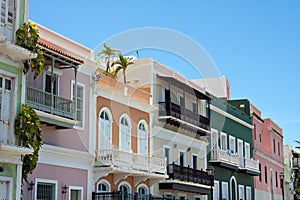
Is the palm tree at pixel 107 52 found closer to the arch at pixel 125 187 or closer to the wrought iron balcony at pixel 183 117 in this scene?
the wrought iron balcony at pixel 183 117

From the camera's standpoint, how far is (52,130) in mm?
19828

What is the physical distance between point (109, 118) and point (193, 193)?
380 inches

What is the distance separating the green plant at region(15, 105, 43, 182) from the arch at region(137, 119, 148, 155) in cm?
969

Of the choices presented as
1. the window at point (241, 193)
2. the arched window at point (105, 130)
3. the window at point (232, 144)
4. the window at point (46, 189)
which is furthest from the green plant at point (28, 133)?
the window at point (241, 193)

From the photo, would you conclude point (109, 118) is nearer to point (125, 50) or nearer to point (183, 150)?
point (125, 50)

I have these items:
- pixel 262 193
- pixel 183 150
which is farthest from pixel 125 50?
pixel 262 193

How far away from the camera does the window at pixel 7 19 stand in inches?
648

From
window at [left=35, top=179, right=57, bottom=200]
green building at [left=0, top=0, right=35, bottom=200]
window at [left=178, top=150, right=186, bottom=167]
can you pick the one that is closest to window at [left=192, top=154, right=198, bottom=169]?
window at [left=178, top=150, right=186, bottom=167]

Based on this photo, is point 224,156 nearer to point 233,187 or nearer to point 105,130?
point 233,187

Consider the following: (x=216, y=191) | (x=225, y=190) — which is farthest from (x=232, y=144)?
(x=216, y=191)

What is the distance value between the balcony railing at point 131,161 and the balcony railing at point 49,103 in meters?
3.23

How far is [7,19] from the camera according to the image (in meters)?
16.7

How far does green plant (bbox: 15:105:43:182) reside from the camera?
16484 millimetres

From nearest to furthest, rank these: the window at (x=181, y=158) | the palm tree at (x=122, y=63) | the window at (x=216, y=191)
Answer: the palm tree at (x=122, y=63) → the window at (x=181, y=158) → the window at (x=216, y=191)
